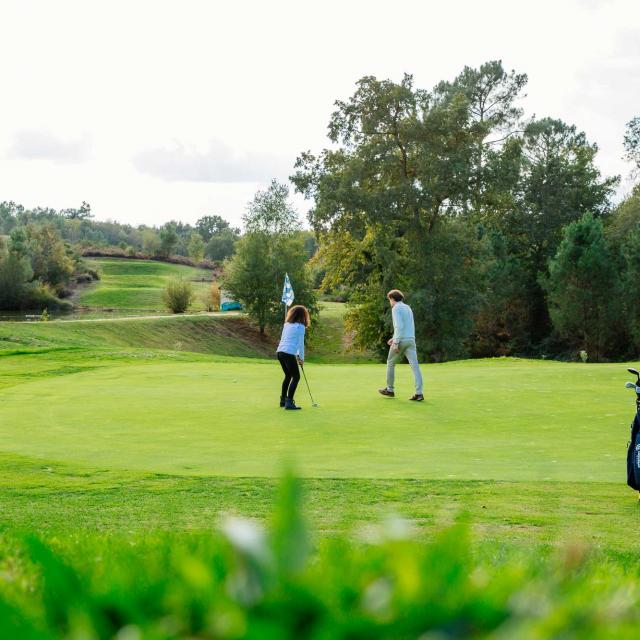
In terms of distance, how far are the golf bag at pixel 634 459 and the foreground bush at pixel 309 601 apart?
7992mm

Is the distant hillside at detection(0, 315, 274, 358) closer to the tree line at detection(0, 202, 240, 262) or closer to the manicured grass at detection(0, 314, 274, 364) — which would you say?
the manicured grass at detection(0, 314, 274, 364)

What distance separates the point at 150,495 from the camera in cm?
895

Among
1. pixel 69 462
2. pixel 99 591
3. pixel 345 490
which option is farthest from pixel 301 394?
pixel 99 591

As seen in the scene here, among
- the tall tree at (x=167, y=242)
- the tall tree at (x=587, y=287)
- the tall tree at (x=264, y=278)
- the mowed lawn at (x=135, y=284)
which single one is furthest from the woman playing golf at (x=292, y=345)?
the tall tree at (x=167, y=242)

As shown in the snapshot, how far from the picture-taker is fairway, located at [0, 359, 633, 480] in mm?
10812

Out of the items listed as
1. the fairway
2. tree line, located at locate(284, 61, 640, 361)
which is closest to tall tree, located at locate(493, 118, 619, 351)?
tree line, located at locate(284, 61, 640, 361)

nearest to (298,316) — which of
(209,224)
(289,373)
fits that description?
(289,373)

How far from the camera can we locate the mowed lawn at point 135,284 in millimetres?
85438

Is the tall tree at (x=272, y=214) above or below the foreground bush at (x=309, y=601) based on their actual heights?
above

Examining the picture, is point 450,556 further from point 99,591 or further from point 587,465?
point 587,465

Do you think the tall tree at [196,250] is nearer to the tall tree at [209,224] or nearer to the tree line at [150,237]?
the tree line at [150,237]

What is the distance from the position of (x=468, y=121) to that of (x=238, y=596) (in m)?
52.7

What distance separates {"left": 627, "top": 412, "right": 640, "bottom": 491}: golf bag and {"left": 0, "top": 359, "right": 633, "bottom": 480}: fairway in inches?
32.2

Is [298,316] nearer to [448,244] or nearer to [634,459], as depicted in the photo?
[634,459]
